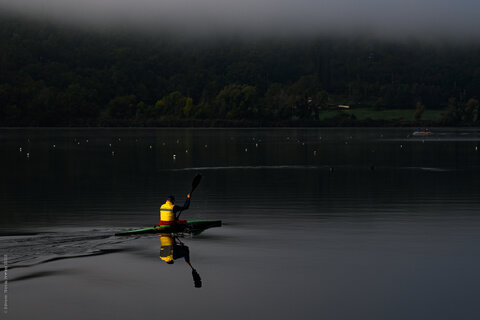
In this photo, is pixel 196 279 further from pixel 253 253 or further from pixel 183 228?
pixel 183 228

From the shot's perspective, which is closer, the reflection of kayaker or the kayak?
the reflection of kayaker

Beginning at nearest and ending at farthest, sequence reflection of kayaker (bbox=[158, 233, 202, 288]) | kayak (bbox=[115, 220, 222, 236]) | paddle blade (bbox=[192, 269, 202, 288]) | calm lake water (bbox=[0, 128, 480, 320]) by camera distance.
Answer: calm lake water (bbox=[0, 128, 480, 320]) → paddle blade (bbox=[192, 269, 202, 288]) → reflection of kayaker (bbox=[158, 233, 202, 288]) → kayak (bbox=[115, 220, 222, 236])

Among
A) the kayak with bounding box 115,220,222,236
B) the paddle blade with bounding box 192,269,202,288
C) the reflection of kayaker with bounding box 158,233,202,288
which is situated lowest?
the paddle blade with bounding box 192,269,202,288

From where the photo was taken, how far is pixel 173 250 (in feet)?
110

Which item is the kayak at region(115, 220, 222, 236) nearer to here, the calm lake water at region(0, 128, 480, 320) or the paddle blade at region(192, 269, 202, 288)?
the calm lake water at region(0, 128, 480, 320)

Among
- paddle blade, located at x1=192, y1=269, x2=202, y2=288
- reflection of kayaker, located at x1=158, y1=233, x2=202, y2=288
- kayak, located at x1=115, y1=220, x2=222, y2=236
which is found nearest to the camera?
paddle blade, located at x1=192, y1=269, x2=202, y2=288

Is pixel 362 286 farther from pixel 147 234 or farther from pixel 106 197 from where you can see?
pixel 106 197


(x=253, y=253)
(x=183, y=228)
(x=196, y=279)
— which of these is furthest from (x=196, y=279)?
(x=183, y=228)

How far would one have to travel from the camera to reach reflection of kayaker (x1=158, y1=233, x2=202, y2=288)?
30.0 metres

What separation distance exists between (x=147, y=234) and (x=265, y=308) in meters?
14.0

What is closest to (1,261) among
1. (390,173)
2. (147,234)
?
(147,234)

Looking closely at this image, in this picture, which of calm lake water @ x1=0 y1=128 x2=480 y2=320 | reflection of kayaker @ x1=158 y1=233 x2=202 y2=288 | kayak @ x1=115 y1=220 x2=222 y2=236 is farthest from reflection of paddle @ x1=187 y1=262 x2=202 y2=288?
kayak @ x1=115 y1=220 x2=222 y2=236

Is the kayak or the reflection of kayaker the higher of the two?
the kayak

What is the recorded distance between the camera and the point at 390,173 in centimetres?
8144
